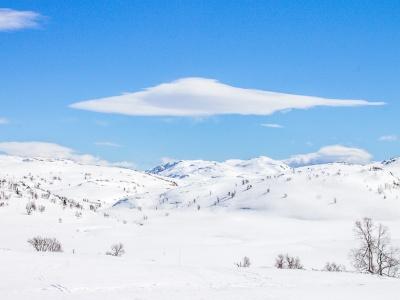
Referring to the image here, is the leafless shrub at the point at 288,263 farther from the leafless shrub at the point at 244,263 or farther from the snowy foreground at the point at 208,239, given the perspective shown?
the leafless shrub at the point at 244,263

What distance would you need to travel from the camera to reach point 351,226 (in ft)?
197

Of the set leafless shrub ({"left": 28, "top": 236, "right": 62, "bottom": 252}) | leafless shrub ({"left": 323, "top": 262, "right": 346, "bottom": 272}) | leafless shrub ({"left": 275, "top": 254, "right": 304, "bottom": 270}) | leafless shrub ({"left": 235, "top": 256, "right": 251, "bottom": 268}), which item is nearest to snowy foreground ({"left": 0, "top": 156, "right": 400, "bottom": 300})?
leafless shrub ({"left": 235, "top": 256, "right": 251, "bottom": 268})

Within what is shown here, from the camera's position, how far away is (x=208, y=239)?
5328cm

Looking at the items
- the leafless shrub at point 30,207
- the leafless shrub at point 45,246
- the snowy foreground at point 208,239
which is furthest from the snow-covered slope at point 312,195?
the leafless shrub at point 45,246

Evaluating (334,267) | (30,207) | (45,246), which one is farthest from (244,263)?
(30,207)

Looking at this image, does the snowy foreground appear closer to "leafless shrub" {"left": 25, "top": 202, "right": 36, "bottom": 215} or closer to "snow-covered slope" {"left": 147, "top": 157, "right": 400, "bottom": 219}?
"snow-covered slope" {"left": 147, "top": 157, "right": 400, "bottom": 219}

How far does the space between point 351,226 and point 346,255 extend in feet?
52.8

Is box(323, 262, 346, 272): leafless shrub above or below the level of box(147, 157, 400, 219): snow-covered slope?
below

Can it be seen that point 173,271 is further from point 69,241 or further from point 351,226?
point 351,226

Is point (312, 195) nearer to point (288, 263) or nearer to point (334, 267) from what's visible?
point (288, 263)

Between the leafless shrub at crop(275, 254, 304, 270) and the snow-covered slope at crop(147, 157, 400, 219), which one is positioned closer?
the leafless shrub at crop(275, 254, 304, 270)

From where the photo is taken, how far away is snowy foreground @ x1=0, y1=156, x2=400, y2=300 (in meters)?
23.4

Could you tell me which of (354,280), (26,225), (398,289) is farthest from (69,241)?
(398,289)

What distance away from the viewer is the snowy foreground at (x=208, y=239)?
23422mm
